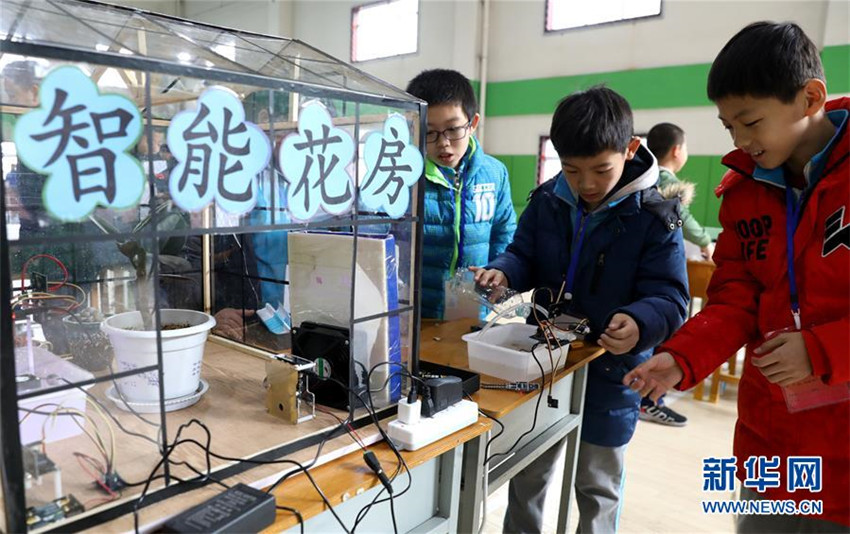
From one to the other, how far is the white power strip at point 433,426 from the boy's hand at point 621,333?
426mm

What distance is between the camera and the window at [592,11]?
5.36m

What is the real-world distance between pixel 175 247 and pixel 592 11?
5.58 metres

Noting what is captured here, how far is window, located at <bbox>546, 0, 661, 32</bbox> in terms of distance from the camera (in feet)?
17.6

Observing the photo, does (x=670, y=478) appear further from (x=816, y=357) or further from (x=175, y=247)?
(x=175, y=247)

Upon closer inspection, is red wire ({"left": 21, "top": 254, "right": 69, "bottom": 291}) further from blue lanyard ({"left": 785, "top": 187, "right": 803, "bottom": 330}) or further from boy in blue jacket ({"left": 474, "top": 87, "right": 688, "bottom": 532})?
blue lanyard ({"left": 785, "top": 187, "right": 803, "bottom": 330})

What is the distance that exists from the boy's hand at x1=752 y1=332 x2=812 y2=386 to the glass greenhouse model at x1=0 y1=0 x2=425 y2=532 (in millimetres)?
640

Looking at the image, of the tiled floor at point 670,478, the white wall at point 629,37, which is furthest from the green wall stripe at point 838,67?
the tiled floor at point 670,478

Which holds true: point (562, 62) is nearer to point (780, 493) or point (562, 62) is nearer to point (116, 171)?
point (780, 493)

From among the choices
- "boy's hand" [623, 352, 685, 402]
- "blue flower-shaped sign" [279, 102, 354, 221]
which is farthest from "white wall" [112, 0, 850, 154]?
"blue flower-shaped sign" [279, 102, 354, 221]

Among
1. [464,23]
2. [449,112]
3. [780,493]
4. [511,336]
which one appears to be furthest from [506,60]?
[780,493]

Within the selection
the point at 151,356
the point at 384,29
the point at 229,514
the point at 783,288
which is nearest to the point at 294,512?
the point at 229,514

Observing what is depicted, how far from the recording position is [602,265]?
150 cm

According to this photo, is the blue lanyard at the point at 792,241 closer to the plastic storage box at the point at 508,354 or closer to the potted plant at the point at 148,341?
the plastic storage box at the point at 508,354

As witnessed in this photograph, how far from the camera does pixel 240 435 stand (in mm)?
924
